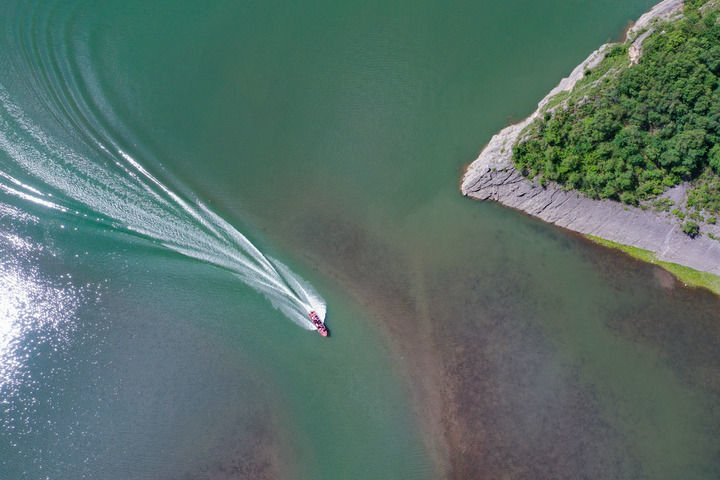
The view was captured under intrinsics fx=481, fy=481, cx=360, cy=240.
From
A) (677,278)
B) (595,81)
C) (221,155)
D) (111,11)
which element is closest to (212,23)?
(111,11)

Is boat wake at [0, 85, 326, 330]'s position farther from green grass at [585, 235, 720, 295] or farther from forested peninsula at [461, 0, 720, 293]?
green grass at [585, 235, 720, 295]

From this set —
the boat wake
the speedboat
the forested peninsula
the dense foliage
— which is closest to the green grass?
the forested peninsula

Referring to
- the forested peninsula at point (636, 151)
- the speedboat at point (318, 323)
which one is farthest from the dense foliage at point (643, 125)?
the speedboat at point (318, 323)

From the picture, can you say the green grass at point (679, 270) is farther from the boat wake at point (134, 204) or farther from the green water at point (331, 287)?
the boat wake at point (134, 204)

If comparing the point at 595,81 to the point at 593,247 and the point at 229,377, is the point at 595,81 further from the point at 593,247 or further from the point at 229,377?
the point at 229,377

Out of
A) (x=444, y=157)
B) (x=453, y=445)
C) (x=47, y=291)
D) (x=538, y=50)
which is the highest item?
(x=538, y=50)

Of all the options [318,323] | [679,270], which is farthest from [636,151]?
[318,323]
